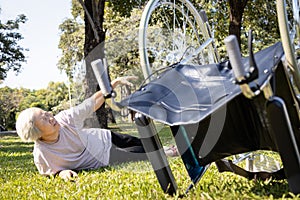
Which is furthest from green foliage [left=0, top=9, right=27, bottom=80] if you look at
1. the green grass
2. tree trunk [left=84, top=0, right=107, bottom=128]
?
the green grass

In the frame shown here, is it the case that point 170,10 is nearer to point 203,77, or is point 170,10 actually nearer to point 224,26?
point 203,77

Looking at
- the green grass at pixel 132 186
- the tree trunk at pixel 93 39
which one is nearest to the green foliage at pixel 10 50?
the tree trunk at pixel 93 39

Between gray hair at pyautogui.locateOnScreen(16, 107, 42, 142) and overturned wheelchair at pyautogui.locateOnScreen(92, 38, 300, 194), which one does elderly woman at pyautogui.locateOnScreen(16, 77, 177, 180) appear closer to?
gray hair at pyautogui.locateOnScreen(16, 107, 42, 142)

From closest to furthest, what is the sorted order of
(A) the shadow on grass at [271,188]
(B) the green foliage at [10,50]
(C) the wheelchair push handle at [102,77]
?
(C) the wheelchair push handle at [102,77] < (A) the shadow on grass at [271,188] < (B) the green foliage at [10,50]

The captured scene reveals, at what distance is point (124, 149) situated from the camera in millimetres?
3867

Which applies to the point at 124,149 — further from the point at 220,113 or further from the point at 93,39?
the point at 93,39

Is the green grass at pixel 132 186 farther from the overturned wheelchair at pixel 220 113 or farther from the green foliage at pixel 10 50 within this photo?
the green foliage at pixel 10 50

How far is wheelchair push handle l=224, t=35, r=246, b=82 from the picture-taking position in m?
1.44

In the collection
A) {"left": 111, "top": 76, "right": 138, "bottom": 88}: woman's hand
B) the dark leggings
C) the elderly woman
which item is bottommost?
the dark leggings

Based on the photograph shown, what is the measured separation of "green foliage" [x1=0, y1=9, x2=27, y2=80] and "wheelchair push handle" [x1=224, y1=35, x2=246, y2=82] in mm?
17404

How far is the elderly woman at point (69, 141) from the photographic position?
3.29 metres

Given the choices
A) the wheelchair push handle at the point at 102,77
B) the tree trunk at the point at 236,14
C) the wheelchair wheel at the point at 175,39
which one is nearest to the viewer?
the wheelchair push handle at the point at 102,77

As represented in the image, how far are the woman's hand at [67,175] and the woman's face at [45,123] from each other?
322 millimetres

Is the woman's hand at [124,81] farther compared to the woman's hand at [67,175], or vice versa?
the woman's hand at [67,175]
